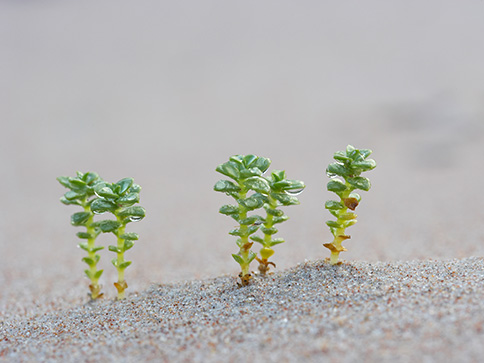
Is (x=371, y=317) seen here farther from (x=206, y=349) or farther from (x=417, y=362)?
(x=206, y=349)

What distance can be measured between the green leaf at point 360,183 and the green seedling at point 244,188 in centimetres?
54

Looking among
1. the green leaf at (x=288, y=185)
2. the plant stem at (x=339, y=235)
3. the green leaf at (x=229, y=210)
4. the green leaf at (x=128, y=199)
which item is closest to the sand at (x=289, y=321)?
the plant stem at (x=339, y=235)

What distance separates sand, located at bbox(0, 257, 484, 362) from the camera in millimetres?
2221

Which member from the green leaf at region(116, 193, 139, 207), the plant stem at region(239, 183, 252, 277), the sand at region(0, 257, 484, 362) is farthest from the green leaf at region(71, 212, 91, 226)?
the plant stem at region(239, 183, 252, 277)

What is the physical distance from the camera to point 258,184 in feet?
10.0

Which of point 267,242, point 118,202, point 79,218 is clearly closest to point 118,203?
point 118,202

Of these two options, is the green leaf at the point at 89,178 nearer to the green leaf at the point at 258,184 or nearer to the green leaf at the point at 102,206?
the green leaf at the point at 102,206

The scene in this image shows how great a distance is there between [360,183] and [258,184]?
2.15 ft

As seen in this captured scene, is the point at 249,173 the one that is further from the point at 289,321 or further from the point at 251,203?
the point at 289,321

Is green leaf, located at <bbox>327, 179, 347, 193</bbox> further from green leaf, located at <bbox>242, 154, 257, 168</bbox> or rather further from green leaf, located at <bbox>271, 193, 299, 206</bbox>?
green leaf, located at <bbox>242, 154, 257, 168</bbox>

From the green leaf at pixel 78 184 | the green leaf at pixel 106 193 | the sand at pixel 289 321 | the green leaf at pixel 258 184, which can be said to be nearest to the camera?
the sand at pixel 289 321

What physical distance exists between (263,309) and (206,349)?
0.52 m

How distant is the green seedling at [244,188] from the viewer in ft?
10.1

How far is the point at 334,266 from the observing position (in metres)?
3.38
